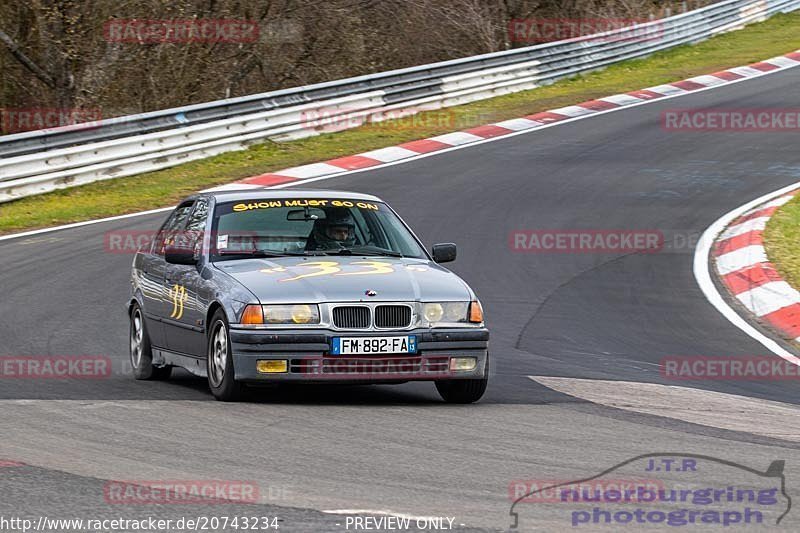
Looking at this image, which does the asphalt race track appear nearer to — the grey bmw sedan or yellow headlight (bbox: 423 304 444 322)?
the grey bmw sedan

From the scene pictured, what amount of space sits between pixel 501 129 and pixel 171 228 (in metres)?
13.6

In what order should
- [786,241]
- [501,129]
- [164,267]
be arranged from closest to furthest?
[164,267], [786,241], [501,129]

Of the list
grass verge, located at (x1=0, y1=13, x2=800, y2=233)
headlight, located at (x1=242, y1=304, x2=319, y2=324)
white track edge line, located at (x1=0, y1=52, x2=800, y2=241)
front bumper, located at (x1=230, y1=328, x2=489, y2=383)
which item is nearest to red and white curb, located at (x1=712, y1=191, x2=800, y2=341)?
front bumper, located at (x1=230, y1=328, x2=489, y2=383)

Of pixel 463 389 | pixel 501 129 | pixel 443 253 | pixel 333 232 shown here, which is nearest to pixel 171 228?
pixel 333 232

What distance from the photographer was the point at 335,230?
29.2 ft

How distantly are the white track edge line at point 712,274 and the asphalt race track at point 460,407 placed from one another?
0.12 metres

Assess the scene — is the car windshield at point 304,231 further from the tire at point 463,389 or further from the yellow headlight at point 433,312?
the tire at point 463,389

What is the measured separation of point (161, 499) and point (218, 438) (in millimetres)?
1277

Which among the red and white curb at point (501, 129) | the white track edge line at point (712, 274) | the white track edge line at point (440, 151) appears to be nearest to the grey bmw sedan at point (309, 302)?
the white track edge line at point (712, 274)

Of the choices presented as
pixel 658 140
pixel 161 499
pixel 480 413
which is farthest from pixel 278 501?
pixel 658 140

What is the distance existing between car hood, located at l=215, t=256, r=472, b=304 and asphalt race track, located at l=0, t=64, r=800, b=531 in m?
0.66

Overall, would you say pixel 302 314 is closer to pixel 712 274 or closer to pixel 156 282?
pixel 156 282

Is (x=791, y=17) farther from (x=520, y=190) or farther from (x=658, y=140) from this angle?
(x=520, y=190)

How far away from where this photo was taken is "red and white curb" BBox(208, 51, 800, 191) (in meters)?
18.9
